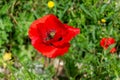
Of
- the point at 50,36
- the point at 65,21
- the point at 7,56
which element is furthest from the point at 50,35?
the point at 65,21

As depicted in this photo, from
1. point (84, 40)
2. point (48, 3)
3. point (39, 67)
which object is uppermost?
point (48, 3)

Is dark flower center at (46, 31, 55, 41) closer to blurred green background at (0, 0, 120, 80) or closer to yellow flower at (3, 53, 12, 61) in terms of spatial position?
blurred green background at (0, 0, 120, 80)

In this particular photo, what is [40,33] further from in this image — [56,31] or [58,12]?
[58,12]

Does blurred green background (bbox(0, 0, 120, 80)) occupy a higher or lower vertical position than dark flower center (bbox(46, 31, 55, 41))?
lower

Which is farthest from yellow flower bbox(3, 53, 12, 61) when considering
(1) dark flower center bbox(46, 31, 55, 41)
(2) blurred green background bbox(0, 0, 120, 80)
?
(1) dark flower center bbox(46, 31, 55, 41)

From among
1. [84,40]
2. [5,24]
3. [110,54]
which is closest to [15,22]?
[5,24]

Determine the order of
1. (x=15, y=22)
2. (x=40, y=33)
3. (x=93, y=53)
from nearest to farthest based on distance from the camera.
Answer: (x=40, y=33) < (x=93, y=53) < (x=15, y=22)

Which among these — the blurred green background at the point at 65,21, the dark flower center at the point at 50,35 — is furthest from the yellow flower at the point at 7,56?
the dark flower center at the point at 50,35

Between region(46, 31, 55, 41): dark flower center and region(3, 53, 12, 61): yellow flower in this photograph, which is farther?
region(3, 53, 12, 61): yellow flower
